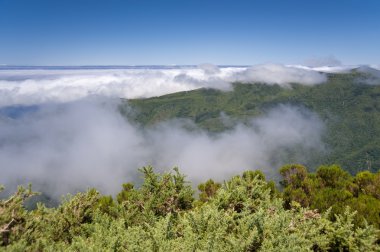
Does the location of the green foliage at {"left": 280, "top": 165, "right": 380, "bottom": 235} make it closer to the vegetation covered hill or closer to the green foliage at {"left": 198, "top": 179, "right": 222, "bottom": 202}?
the vegetation covered hill

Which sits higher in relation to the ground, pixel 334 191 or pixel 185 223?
pixel 185 223

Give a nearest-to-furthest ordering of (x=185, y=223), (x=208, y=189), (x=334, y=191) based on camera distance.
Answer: (x=185, y=223) → (x=334, y=191) → (x=208, y=189)

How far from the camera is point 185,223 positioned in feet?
50.6

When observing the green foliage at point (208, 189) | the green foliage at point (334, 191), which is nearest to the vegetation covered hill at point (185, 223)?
the green foliage at point (334, 191)

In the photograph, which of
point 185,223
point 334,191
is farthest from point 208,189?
point 185,223

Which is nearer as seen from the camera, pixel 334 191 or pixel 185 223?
pixel 185 223

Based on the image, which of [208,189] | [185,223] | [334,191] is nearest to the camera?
[185,223]

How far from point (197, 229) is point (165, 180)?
342 inches

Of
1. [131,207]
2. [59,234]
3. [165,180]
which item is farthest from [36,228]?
[165,180]

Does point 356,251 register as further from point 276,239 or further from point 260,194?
point 260,194

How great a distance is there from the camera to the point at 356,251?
49.8ft

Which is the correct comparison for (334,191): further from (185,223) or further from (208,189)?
(185,223)

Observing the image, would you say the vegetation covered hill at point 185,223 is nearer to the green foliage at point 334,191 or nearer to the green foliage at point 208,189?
the green foliage at point 334,191

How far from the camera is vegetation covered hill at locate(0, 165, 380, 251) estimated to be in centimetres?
1277
